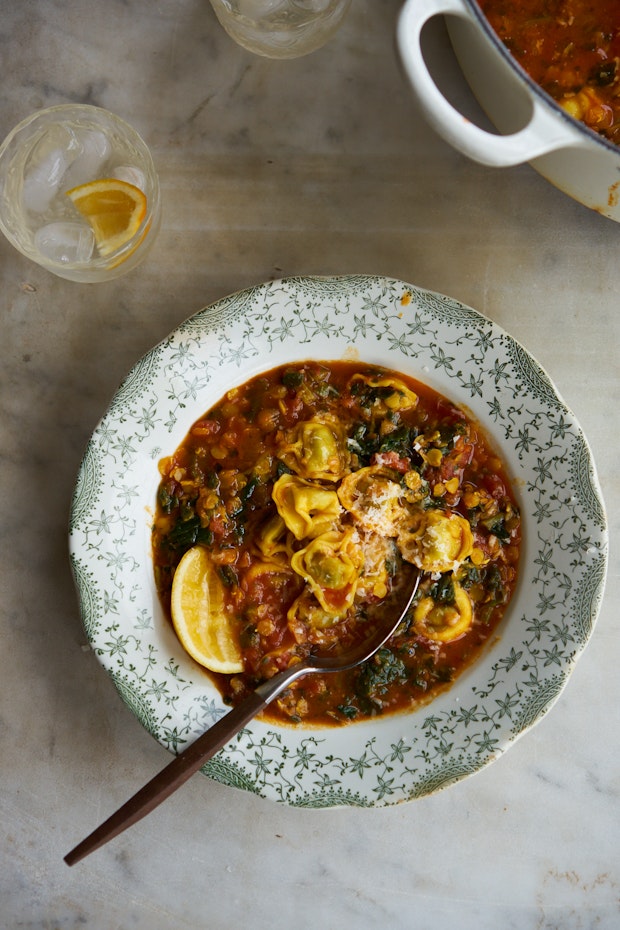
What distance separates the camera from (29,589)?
342cm

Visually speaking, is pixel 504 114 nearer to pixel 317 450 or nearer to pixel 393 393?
pixel 393 393

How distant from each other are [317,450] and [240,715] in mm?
1034

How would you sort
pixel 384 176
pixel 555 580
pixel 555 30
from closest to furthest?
1. pixel 555 30
2. pixel 555 580
3. pixel 384 176

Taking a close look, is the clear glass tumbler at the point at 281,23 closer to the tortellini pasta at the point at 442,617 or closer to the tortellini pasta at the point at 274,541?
the tortellini pasta at the point at 274,541

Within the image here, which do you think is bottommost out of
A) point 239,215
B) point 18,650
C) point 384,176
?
point 18,650

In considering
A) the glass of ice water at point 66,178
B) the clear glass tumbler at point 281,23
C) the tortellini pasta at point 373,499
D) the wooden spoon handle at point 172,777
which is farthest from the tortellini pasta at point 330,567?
the clear glass tumbler at point 281,23

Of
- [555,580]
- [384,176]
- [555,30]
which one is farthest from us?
[384,176]

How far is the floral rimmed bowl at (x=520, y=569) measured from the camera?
3.07m

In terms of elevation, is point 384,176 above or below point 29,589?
above

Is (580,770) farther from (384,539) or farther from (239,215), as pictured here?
(239,215)

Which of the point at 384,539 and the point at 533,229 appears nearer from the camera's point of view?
the point at 384,539

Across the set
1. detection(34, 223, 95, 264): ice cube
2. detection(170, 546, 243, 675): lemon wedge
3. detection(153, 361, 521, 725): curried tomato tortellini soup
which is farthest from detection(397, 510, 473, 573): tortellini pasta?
detection(34, 223, 95, 264): ice cube

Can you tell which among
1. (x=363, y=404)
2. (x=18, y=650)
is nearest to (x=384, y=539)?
(x=363, y=404)

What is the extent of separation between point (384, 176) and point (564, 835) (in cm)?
290
